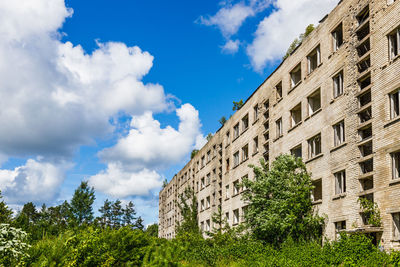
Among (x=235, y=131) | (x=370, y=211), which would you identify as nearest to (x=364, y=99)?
(x=370, y=211)

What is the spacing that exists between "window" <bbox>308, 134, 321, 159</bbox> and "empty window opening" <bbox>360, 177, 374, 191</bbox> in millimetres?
5119

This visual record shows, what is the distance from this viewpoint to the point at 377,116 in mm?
20766

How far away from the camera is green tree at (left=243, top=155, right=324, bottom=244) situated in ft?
82.6

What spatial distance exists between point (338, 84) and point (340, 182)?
18.9ft

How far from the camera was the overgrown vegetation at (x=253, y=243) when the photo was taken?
12391 millimetres

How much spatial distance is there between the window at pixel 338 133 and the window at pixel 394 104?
14.4 ft

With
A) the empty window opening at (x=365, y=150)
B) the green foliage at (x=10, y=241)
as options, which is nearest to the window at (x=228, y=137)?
the empty window opening at (x=365, y=150)

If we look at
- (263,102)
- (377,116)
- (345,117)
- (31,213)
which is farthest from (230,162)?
(31,213)

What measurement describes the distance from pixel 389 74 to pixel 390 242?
7.65 metres

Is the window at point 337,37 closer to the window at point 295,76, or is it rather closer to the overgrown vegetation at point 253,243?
the window at point 295,76

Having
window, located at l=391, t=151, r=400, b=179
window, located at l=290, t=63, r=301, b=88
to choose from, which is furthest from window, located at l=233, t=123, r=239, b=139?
window, located at l=391, t=151, r=400, b=179

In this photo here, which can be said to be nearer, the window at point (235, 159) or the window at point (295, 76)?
the window at point (295, 76)

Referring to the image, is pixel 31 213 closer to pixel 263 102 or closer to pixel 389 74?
pixel 263 102

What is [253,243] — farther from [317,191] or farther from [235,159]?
[235,159]
